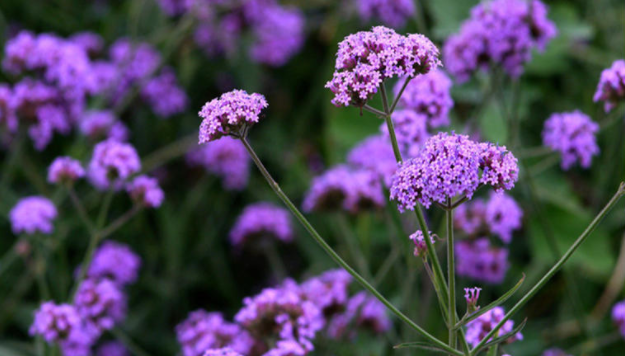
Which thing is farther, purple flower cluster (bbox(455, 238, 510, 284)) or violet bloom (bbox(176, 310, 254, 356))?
purple flower cluster (bbox(455, 238, 510, 284))

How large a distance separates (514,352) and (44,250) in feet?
6.22

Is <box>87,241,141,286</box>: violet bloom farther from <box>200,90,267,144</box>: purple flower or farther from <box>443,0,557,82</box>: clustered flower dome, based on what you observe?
<box>200,90,267,144</box>: purple flower

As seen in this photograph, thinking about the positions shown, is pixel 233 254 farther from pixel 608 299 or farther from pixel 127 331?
pixel 608 299

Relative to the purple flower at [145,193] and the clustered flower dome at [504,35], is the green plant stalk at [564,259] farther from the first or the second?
the purple flower at [145,193]

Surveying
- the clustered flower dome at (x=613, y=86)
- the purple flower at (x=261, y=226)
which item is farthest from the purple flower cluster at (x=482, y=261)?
the clustered flower dome at (x=613, y=86)

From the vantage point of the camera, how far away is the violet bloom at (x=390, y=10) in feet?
11.9

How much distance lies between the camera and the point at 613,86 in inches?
79.9

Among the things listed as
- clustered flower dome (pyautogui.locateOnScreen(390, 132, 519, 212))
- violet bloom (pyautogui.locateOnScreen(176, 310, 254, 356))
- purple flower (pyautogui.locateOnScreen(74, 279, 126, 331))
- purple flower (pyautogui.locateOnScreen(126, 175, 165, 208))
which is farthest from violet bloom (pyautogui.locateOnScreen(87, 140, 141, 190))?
clustered flower dome (pyautogui.locateOnScreen(390, 132, 519, 212))

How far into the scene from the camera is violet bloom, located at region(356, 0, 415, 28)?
11.9 feet

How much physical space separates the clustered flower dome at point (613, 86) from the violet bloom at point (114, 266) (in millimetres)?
1997

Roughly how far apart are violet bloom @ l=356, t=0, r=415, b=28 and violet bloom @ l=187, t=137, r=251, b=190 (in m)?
0.97

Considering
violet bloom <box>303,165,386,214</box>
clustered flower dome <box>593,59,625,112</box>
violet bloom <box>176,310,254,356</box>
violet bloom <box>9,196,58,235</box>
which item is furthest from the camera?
violet bloom <box>303,165,386,214</box>

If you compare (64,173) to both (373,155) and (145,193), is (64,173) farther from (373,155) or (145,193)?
(373,155)

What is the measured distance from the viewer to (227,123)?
1.55m
